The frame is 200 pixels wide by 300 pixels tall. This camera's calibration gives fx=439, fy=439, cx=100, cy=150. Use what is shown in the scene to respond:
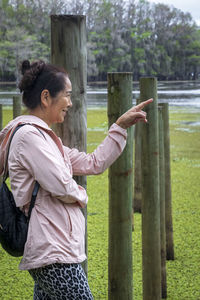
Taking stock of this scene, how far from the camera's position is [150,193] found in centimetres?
194

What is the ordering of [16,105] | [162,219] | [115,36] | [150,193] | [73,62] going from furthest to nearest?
[115,36], [16,105], [162,219], [150,193], [73,62]

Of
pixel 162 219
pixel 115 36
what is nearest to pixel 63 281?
pixel 162 219

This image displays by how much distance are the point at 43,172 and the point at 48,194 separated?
0.26ft

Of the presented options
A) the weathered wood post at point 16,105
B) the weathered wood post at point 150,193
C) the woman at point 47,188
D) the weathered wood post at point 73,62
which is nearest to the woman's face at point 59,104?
the woman at point 47,188

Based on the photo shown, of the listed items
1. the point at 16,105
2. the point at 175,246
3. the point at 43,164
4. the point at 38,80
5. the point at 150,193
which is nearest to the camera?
the point at 43,164

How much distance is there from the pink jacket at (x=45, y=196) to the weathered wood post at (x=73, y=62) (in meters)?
0.34

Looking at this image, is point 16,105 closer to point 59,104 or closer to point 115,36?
point 59,104

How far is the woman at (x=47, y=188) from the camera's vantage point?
1.17m

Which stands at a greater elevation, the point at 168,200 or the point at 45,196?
the point at 45,196

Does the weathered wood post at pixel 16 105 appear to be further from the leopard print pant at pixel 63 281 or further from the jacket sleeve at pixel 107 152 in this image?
the leopard print pant at pixel 63 281

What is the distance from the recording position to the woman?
117cm

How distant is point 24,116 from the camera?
126 cm

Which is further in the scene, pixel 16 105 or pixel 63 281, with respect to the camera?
pixel 16 105

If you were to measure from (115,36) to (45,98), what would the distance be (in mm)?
21161
